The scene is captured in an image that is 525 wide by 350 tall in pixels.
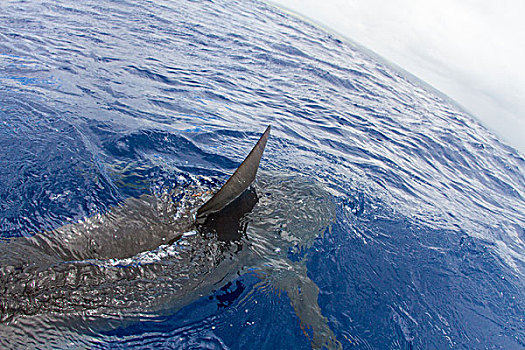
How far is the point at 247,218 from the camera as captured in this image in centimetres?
401

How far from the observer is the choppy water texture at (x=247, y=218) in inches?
108

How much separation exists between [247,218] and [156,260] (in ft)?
4.35

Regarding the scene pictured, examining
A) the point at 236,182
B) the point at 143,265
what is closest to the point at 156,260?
the point at 143,265

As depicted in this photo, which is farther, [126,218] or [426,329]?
[426,329]

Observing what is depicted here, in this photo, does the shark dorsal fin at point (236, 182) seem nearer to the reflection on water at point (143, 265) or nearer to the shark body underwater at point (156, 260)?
the shark body underwater at point (156, 260)

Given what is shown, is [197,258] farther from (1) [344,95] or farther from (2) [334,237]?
(1) [344,95]

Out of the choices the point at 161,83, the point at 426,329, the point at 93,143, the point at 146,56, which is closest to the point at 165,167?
the point at 93,143

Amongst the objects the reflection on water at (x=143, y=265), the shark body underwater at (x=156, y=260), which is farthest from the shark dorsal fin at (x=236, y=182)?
the reflection on water at (x=143, y=265)

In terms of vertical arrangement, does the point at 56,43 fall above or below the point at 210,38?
below

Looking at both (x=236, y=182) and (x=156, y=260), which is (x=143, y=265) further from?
(x=236, y=182)

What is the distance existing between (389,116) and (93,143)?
12.8 metres

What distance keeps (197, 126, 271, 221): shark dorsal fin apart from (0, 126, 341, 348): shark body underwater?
0.02m

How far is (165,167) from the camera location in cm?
496

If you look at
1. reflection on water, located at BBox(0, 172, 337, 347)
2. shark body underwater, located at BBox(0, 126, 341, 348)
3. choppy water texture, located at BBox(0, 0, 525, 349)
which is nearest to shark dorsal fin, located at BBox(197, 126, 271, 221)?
shark body underwater, located at BBox(0, 126, 341, 348)
